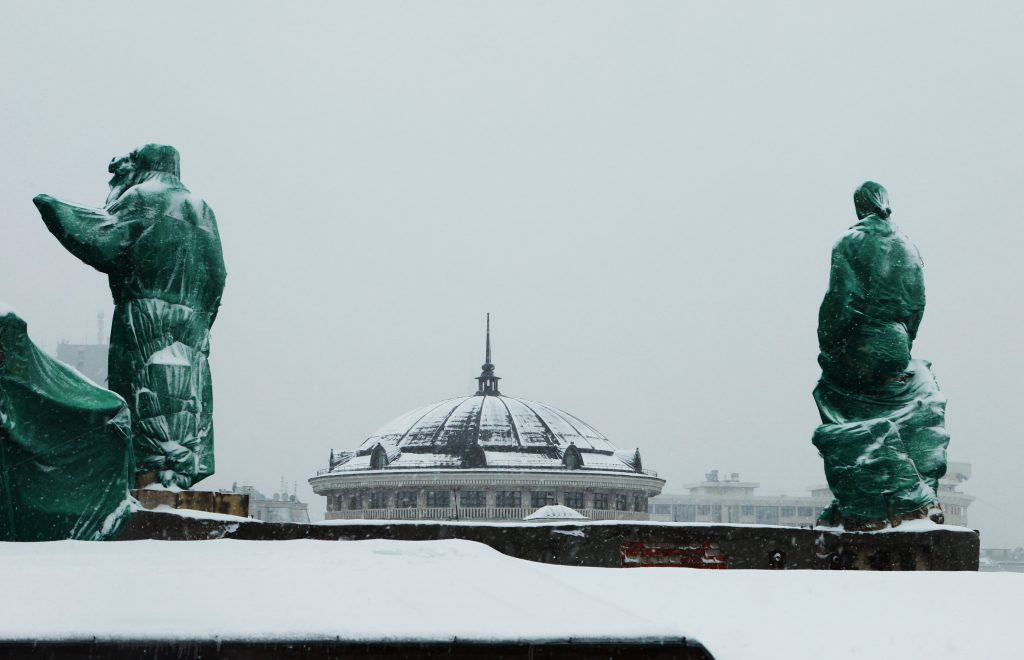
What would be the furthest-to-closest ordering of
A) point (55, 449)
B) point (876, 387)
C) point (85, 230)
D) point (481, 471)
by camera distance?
point (481, 471)
point (876, 387)
point (85, 230)
point (55, 449)

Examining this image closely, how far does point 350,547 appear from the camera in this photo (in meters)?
4.90

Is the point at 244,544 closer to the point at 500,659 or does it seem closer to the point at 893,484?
the point at 500,659

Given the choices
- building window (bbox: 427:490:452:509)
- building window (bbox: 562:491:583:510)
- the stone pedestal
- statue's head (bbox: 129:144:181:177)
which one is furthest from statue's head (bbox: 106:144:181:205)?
building window (bbox: 562:491:583:510)

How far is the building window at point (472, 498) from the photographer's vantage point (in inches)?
3002

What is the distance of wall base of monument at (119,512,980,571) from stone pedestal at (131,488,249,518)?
0.32 meters

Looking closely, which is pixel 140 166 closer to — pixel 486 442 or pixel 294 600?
pixel 294 600

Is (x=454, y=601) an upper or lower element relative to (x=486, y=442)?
lower

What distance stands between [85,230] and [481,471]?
6857 centimetres

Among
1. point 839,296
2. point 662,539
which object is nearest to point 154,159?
point 662,539

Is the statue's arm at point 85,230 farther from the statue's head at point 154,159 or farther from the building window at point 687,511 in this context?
the building window at point 687,511

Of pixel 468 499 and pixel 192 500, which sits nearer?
pixel 192 500

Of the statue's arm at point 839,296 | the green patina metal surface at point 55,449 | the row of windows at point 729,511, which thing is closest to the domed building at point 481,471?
the row of windows at point 729,511

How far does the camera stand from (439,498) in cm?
7662

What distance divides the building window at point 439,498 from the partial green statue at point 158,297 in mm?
68143
